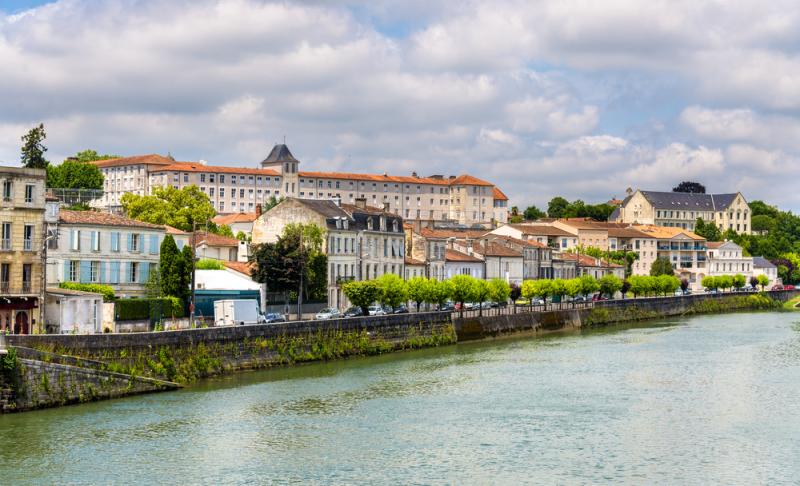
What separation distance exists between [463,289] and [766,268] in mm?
101194

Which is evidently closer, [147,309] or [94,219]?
[147,309]

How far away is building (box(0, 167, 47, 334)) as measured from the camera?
48.0 m

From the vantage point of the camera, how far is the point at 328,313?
234 feet

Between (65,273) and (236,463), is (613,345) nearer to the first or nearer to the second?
(65,273)

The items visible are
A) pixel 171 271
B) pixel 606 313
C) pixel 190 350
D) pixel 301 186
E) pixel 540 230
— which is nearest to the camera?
pixel 190 350

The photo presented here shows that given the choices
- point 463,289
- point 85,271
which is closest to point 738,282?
point 463,289

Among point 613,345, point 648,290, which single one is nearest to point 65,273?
point 613,345

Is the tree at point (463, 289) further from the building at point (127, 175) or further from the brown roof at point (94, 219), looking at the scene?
the building at point (127, 175)

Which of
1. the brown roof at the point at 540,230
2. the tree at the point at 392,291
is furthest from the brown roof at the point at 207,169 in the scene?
the tree at the point at 392,291

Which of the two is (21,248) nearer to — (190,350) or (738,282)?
(190,350)

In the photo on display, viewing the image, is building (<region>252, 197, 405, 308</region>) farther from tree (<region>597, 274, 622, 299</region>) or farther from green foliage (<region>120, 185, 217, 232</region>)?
tree (<region>597, 274, 622, 299</region>)

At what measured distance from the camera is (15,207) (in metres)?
48.2

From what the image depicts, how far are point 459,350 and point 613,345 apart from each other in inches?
456

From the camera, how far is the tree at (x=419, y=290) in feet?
245
